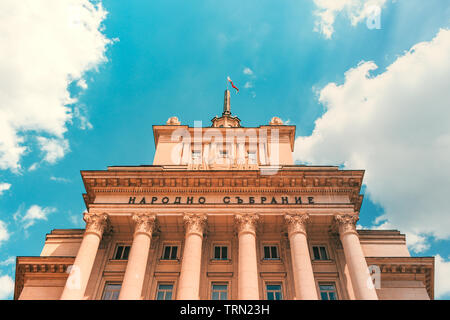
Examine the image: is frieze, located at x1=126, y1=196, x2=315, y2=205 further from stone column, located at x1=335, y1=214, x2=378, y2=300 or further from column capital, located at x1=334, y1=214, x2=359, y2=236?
stone column, located at x1=335, y1=214, x2=378, y2=300

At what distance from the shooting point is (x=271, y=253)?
31.0m

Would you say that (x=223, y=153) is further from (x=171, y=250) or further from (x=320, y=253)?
(x=320, y=253)

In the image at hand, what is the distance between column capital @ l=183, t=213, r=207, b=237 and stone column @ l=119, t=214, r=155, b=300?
2.92 metres

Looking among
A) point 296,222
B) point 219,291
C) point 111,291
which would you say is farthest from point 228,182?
point 111,291

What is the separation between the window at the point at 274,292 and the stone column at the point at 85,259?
A: 14.0 m

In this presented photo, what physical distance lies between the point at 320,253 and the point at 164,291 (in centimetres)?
1373

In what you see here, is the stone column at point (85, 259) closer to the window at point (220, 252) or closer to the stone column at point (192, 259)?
the stone column at point (192, 259)

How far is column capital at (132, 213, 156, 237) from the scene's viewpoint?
29444 mm

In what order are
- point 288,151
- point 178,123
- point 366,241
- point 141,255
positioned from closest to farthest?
point 141,255
point 366,241
point 288,151
point 178,123
